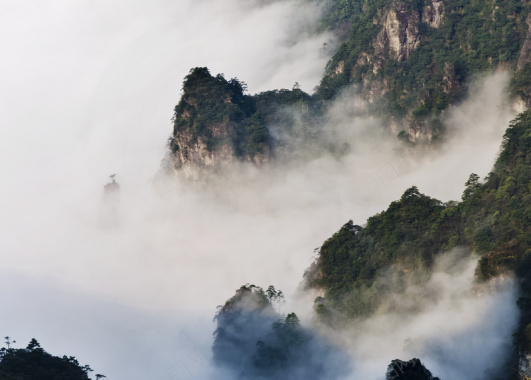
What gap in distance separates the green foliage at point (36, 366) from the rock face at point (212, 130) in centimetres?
5332

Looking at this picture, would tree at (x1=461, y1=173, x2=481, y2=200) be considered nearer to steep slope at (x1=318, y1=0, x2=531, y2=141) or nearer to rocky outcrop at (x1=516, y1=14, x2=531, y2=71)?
steep slope at (x1=318, y1=0, x2=531, y2=141)

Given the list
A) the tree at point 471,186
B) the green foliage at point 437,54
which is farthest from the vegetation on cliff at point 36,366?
the green foliage at point 437,54

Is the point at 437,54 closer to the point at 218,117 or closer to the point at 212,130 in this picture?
the point at 218,117

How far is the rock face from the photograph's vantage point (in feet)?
525

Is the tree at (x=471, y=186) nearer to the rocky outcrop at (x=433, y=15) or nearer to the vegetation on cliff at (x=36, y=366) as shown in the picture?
the rocky outcrop at (x=433, y=15)

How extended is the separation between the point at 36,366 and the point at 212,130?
59934mm

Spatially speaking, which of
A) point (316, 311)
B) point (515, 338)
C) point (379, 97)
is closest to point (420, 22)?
point (379, 97)

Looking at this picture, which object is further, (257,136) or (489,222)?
(257,136)

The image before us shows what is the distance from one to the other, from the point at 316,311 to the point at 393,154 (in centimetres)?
3229

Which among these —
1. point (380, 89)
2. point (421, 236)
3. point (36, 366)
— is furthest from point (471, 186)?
point (36, 366)

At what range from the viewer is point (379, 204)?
152 metres

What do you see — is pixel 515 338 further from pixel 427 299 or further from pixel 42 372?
pixel 42 372

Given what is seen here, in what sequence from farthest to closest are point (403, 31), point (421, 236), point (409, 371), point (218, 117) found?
point (403, 31) < point (218, 117) < point (421, 236) < point (409, 371)

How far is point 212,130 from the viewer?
161 metres
